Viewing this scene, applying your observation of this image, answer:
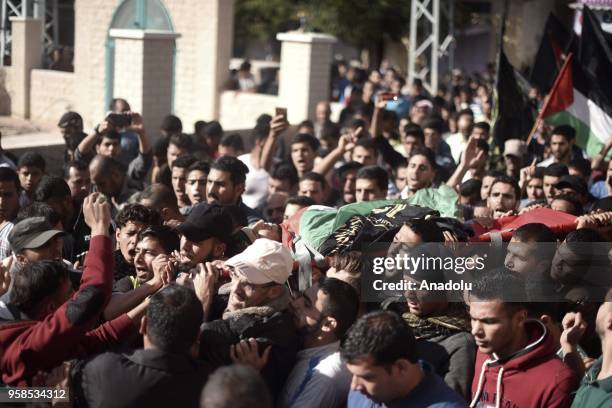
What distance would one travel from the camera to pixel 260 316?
4.21 m

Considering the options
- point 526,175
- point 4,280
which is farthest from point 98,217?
point 526,175

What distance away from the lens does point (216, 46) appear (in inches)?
A: 648

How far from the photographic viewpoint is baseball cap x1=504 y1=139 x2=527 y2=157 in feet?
31.1

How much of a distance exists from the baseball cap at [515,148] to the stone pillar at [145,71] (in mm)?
5693

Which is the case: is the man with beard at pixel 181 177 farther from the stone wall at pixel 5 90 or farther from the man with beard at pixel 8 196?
the stone wall at pixel 5 90

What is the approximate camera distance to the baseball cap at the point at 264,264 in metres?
4.36

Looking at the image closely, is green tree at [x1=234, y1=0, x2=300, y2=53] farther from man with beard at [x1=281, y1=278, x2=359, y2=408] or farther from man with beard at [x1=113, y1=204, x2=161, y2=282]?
man with beard at [x1=281, y1=278, x2=359, y2=408]

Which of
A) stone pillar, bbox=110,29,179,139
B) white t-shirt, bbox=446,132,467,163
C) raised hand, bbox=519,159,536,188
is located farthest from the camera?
stone pillar, bbox=110,29,179,139

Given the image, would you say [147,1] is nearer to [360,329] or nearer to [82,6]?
[82,6]

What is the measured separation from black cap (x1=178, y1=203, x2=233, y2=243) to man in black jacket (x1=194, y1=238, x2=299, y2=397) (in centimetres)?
81

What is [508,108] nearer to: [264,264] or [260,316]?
[264,264]

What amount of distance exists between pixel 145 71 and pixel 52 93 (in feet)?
12.5

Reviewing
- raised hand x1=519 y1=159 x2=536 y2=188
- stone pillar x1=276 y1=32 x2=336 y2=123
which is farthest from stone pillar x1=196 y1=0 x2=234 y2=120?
raised hand x1=519 y1=159 x2=536 y2=188

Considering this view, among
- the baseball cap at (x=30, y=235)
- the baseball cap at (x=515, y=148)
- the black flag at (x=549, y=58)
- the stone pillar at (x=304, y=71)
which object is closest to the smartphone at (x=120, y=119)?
the baseball cap at (x=515, y=148)
